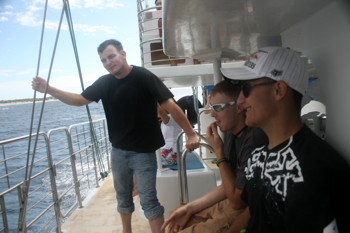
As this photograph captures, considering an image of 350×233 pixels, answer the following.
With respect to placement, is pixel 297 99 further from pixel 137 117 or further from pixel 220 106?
pixel 137 117

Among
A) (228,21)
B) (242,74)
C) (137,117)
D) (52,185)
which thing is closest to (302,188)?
(242,74)

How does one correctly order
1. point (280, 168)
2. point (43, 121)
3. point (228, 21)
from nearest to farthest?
1. point (280, 168)
2. point (228, 21)
3. point (43, 121)

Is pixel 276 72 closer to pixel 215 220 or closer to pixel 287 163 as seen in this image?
pixel 287 163

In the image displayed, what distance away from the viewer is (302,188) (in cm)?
83

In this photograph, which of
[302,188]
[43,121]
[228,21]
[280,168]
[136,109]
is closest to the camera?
[302,188]

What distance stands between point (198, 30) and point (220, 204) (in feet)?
3.13

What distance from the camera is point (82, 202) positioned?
4035mm

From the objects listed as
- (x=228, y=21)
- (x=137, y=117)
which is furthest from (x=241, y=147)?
(x=137, y=117)

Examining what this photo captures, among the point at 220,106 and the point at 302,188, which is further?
the point at 220,106

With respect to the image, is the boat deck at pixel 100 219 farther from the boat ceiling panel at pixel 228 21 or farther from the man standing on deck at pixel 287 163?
the man standing on deck at pixel 287 163

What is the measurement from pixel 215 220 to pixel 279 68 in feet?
2.79

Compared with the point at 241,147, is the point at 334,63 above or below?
above

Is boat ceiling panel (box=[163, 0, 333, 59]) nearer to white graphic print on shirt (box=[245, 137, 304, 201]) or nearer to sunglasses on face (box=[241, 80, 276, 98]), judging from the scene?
sunglasses on face (box=[241, 80, 276, 98])

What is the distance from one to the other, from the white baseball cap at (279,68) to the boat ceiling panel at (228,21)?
0.58 feet
